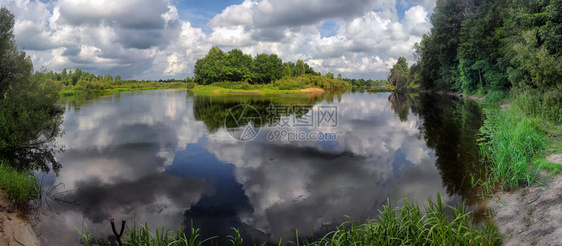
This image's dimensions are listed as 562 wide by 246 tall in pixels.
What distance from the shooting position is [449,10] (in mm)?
41781

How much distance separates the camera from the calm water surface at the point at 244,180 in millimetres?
6211

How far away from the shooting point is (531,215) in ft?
17.1

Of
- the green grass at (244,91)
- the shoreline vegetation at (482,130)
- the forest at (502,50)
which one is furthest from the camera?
the green grass at (244,91)

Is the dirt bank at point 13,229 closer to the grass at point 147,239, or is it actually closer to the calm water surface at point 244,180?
the calm water surface at point 244,180


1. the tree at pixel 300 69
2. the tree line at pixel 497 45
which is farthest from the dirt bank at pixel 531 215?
Answer: the tree at pixel 300 69

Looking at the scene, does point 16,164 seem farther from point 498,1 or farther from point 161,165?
point 498,1

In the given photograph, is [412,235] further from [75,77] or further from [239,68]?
[75,77]

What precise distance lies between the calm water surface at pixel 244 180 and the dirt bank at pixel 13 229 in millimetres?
262

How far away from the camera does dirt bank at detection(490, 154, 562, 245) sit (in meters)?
4.52

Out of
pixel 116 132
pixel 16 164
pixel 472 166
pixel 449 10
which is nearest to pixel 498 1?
pixel 449 10

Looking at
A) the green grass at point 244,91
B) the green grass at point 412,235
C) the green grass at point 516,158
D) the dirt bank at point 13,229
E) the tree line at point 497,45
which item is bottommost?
the dirt bank at point 13,229

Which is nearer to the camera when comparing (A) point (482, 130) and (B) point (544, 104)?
(B) point (544, 104)

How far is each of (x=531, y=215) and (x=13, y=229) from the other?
978cm

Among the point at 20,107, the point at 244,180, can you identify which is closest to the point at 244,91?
the point at 20,107
